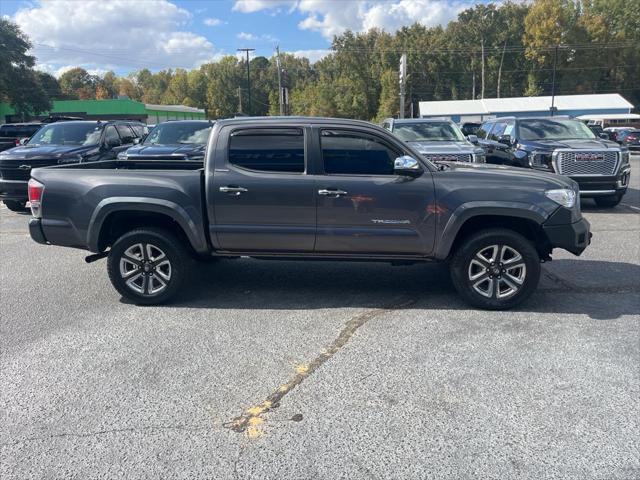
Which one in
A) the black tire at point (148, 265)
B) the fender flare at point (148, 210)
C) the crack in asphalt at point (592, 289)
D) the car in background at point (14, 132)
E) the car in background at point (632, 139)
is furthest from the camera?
the car in background at point (632, 139)

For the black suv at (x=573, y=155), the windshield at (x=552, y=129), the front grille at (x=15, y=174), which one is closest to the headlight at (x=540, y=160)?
the black suv at (x=573, y=155)

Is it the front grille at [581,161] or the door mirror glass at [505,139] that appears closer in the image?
the front grille at [581,161]

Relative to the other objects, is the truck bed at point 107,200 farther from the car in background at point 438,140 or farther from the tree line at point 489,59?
the tree line at point 489,59

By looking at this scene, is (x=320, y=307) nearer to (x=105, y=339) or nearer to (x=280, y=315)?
(x=280, y=315)

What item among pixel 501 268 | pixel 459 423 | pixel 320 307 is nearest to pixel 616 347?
pixel 501 268

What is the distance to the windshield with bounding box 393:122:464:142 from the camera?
11648 mm

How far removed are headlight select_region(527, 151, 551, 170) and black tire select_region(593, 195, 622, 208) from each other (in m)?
1.63

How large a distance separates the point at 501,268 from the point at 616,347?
1.22 meters

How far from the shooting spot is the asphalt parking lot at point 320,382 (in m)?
2.97

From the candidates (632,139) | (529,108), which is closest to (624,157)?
(632,139)

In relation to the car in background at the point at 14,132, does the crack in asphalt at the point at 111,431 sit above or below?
below

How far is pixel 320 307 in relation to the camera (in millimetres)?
5387

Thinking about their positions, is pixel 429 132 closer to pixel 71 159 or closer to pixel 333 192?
pixel 333 192

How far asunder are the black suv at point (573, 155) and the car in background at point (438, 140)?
93 cm
